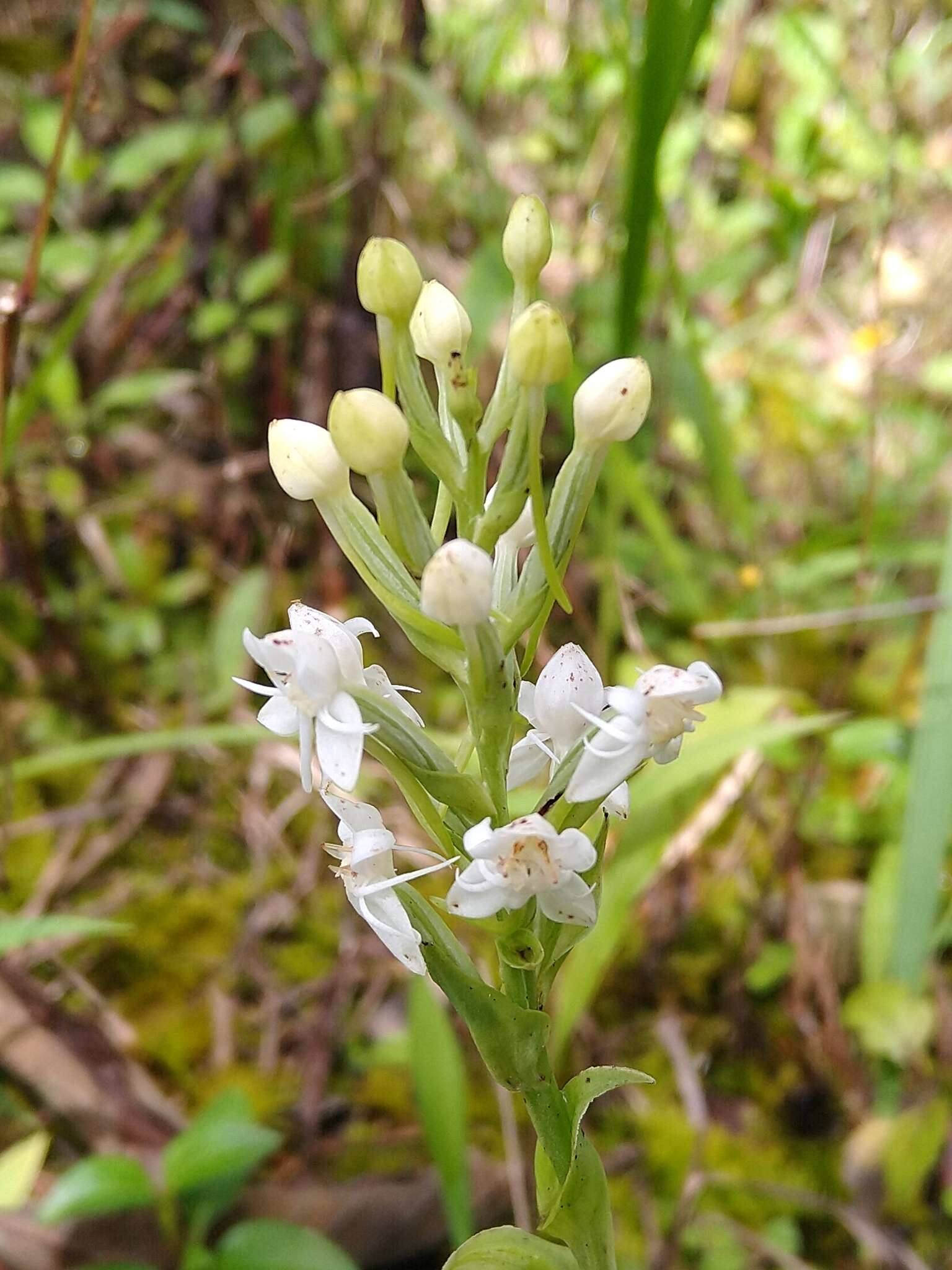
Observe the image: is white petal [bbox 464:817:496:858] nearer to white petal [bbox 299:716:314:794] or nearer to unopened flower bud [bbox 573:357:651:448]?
white petal [bbox 299:716:314:794]

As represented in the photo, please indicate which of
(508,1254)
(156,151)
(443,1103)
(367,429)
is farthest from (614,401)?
(156,151)

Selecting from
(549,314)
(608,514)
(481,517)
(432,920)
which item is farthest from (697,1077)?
(549,314)

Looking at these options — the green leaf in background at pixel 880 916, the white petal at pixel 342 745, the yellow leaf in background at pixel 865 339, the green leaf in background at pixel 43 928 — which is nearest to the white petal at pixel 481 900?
the white petal at pixel 342 745

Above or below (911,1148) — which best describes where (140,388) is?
above

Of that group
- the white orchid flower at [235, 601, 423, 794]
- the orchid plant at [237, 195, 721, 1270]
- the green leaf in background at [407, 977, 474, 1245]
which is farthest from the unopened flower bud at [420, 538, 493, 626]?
the green leaf in background at [407, 977, 474, 1245]

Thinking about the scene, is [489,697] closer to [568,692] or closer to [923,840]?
[568,692]

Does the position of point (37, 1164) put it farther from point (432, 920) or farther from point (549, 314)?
point (549, 314)

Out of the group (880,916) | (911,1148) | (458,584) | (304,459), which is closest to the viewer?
(458,584)
